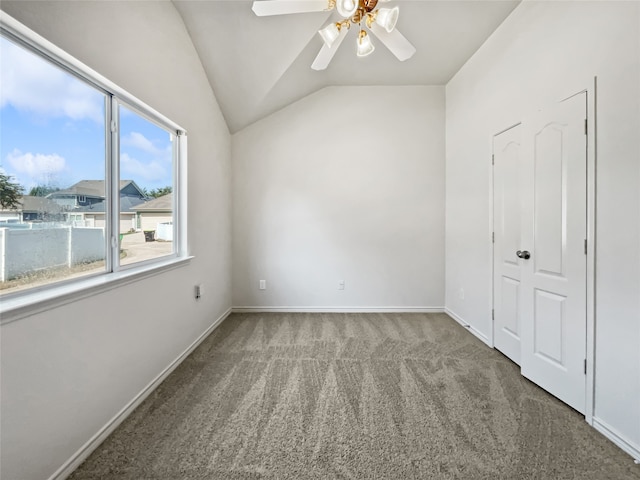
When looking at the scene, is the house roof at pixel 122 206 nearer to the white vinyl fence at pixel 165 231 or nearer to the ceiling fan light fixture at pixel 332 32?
the white vinyl fence at pixel 165 231

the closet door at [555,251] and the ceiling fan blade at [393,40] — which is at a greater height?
the ceiling fan blade at [393,40]

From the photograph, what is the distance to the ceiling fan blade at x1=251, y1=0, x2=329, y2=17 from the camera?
1565mm

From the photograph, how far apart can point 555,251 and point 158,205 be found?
301 cm

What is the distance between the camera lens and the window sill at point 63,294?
1128 millimetres

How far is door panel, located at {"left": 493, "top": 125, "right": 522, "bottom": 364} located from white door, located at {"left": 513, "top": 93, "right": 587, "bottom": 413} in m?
0.15

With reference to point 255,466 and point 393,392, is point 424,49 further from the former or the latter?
point 255,466

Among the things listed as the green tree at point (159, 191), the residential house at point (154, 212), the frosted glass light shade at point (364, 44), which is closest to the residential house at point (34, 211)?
the residential house at point (154, 212)

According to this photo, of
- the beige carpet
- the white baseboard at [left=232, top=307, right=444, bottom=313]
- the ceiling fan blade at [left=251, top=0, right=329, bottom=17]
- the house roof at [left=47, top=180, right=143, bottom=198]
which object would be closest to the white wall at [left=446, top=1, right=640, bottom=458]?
the beige carpet

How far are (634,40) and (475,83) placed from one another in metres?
1.63

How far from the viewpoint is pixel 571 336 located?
1.85 m

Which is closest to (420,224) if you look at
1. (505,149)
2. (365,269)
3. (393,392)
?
(365,269)

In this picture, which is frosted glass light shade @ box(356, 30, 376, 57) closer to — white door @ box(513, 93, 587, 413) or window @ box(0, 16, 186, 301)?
white door @ box(513, 93, 587, 413)

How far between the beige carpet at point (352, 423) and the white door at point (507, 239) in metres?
0.24

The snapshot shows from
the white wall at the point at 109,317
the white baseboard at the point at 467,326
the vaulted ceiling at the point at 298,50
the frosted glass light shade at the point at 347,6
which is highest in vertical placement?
the vaulted ceiling at the point at 298,50
